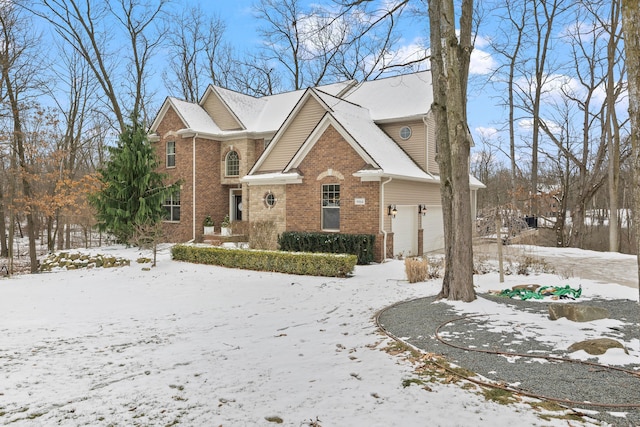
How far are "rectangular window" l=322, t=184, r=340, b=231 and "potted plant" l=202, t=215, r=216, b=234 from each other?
310 inches

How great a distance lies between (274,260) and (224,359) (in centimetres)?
779

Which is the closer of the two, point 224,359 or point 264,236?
point 224,359

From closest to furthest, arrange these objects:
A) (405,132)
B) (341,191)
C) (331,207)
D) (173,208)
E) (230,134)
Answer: (341,191), (331,207), (405,132), (230,134), (173,208)

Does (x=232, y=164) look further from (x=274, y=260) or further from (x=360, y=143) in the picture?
(x=274, y=260)

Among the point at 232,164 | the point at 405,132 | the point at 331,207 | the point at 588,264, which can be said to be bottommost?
the point at 588,264

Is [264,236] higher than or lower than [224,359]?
higher

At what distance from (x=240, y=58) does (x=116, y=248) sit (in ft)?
70.4

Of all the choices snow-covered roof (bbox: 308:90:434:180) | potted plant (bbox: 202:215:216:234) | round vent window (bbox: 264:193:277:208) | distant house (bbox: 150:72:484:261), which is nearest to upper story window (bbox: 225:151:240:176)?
distant house (bbox: 150:72:484:261)

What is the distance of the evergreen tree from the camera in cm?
1903


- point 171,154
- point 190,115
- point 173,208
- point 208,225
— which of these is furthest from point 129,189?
point 190,115

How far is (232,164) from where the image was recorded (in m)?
22.5

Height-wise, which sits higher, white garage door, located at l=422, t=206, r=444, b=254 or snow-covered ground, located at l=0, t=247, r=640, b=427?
white garage door, located at l=422, t=206, r=444, b=254

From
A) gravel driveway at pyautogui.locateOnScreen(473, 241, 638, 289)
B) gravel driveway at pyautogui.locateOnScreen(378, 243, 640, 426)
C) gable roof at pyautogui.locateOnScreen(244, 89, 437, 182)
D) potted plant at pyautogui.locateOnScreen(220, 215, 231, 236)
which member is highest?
gable roof at pyautogui.locateOnScreen(244, 89, 437, 182)

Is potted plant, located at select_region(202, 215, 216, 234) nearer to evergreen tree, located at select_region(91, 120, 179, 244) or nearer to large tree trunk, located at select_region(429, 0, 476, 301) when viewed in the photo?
evergreen tree, located at select_region(91, 120, 179, 244)
